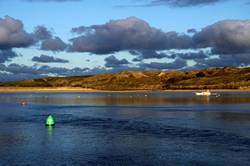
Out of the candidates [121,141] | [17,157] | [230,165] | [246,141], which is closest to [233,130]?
[246,141]

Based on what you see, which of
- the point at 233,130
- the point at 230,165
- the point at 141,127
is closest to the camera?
the point at 230,165

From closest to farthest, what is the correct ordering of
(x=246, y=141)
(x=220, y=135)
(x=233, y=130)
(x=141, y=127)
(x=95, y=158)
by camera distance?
(x=95, y=158) → (x=246, y=141) → (x=220, y=135) → (x=233, y=130) → (x=141, y=127)

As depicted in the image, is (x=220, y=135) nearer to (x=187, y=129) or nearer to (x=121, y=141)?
(x=187, y=129)

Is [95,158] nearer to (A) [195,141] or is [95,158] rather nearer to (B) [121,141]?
(B) [121,141]

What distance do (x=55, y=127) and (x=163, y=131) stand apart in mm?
11937

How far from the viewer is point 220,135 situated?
39.2m

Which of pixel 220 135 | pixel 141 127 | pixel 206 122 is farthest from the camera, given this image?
pixel 206 122

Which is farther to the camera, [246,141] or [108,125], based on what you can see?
[108,125]

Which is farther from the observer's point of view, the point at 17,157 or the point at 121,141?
the point at 121,141

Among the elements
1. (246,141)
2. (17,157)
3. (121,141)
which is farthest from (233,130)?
(17,157)

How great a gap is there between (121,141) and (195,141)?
225 inches

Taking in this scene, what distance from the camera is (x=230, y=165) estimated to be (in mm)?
26141

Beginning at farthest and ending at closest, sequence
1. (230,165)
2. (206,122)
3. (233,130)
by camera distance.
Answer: (206,122), (233,130), (230,165)

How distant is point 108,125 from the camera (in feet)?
163
